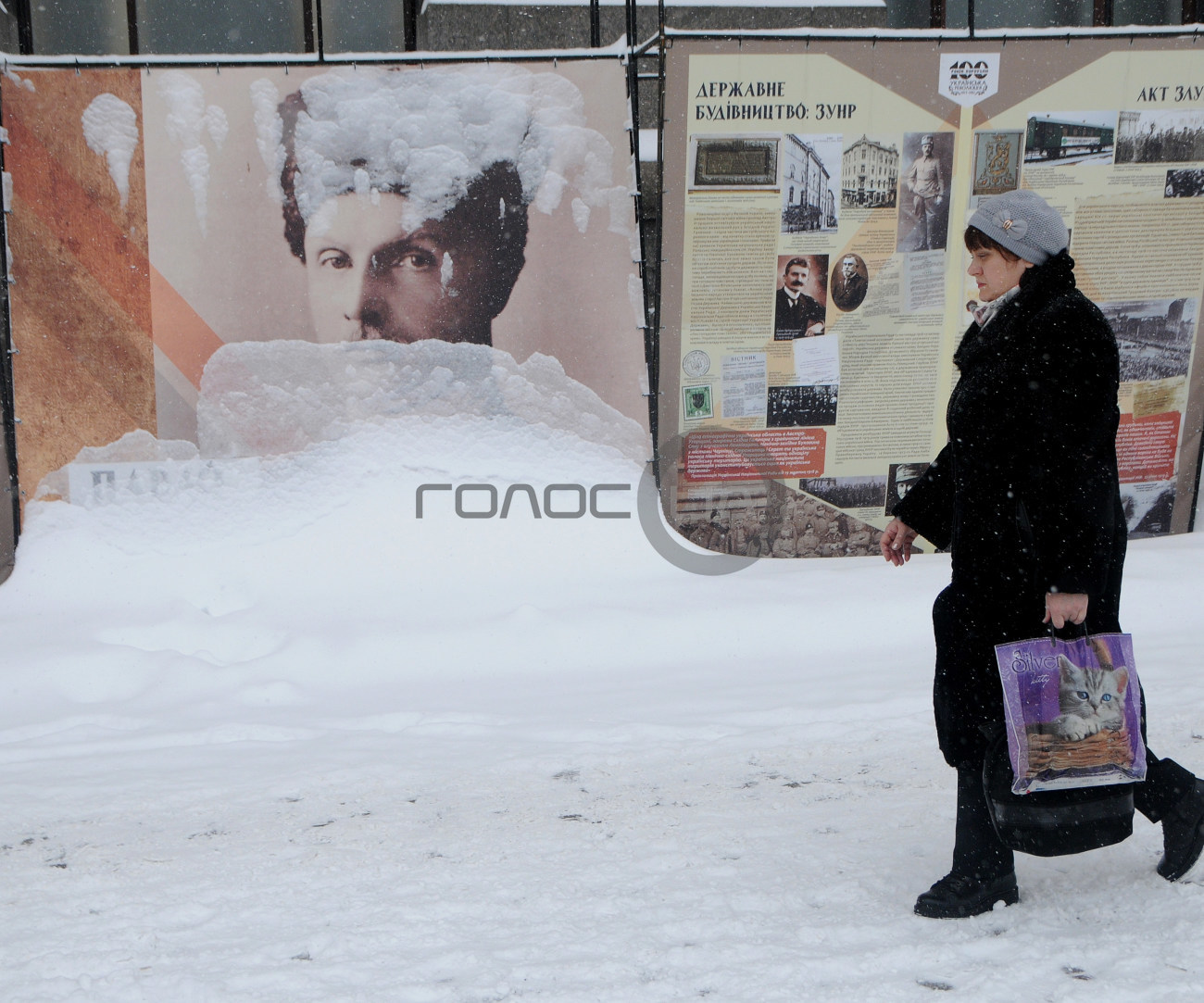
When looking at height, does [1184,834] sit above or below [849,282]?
below

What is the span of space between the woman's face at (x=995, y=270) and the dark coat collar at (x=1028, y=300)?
0.02 m

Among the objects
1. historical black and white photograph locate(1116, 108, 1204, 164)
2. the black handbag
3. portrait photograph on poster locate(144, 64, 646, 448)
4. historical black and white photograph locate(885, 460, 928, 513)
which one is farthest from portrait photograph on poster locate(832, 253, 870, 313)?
the black handbag

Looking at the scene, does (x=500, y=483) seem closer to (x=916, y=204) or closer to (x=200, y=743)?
(x=200, y=743)

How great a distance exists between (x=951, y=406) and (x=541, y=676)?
7.25 feet

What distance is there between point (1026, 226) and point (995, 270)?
11 cm

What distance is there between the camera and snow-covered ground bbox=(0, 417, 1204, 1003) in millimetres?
2074

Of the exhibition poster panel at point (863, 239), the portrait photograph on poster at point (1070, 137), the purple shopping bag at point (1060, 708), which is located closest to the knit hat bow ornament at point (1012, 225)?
the purple shopping bag at point (1060, 708)

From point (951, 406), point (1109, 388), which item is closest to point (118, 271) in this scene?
point (951, 406)

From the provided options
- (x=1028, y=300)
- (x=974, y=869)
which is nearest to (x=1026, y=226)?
(x=1028, y=300)

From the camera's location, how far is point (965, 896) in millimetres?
2189

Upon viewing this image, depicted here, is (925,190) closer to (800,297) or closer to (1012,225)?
(800,297)

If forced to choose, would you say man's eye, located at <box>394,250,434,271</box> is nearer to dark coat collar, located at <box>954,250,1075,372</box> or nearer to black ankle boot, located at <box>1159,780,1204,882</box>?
dark coat collar, located at <box>954,250,1075,372</box>

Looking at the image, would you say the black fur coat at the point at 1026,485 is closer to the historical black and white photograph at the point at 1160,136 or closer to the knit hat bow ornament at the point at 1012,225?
the knit hat bow ornament at the point at 1012,225

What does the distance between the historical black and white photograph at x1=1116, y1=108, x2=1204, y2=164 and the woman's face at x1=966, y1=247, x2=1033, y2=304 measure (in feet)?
12.2
